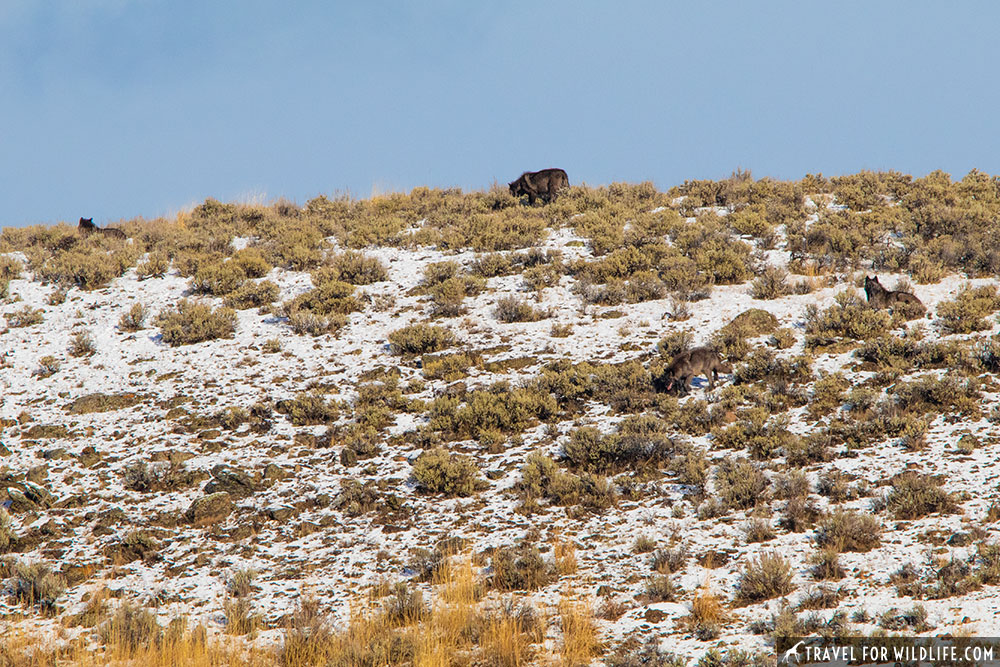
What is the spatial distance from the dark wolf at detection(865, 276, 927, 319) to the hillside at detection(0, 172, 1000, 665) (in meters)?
0.22

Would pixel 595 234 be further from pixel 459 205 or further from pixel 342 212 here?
pixel 342 212

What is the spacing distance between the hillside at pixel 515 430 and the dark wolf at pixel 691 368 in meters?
0.29

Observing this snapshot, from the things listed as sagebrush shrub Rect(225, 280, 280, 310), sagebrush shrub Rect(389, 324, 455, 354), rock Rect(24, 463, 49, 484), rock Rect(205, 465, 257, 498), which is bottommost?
rock Rect(205, 465, 257, 498)

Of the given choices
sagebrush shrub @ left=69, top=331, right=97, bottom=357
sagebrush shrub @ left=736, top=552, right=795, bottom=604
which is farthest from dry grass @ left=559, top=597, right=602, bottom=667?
sagebrush shrub @ left=69, top=331, right=97, bottom=357

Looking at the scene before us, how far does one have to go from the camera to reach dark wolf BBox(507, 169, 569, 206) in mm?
26000

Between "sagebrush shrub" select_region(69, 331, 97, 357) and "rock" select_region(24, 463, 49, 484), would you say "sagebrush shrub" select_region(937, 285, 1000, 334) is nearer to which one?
"rock" select_region(24, 463, 49, 484)

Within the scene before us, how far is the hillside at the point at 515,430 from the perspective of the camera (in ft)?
29.8

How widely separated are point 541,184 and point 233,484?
16447 millimetres

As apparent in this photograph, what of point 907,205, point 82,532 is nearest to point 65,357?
point 82,532

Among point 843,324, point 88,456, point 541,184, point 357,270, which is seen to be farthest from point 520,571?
point 541,184

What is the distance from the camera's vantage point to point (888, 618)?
312 inches

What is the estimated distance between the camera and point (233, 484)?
41.7 ft

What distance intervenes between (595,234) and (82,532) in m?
14.5

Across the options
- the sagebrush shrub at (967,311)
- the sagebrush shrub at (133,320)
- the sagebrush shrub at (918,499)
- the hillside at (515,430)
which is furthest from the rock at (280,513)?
the sagebrush shrub at (967,311)
